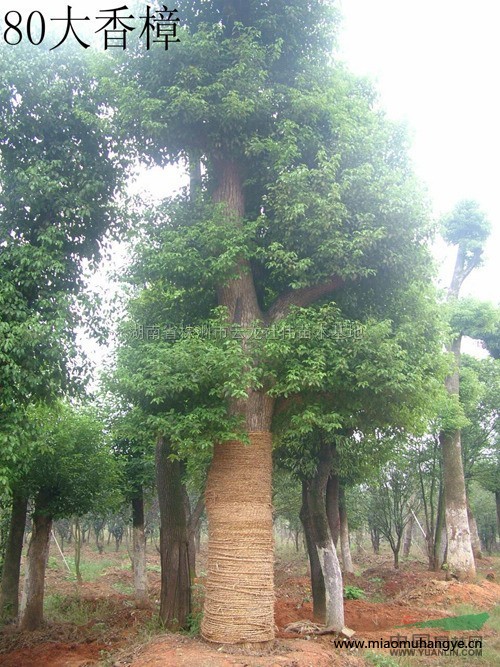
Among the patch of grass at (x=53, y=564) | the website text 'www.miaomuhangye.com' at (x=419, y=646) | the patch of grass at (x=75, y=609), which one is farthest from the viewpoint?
the patch of grass at (x=53, y=564)

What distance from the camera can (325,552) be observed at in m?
9.23

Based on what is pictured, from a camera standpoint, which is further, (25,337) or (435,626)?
(435,626)

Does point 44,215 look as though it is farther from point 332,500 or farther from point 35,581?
point 332,500

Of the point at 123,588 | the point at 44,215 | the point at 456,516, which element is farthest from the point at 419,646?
the point at 123,588

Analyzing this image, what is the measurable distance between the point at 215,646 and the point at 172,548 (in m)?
2.79

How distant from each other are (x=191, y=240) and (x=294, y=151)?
202cm

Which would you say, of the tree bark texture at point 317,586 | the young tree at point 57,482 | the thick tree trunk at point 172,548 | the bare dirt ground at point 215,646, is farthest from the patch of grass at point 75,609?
the tree bark texture at point 317,586

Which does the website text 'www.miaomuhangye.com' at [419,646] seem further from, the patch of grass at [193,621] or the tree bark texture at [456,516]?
the tree bark texture at [456,516]

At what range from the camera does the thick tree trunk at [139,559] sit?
14180 mm

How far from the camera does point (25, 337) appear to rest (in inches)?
256

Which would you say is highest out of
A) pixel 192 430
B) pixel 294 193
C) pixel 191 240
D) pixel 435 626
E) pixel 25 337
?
pixel 294 193

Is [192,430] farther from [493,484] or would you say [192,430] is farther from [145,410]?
[493,484]

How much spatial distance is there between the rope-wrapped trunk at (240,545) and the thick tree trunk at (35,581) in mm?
5763

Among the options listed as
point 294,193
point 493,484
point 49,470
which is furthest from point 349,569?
point 294,193
